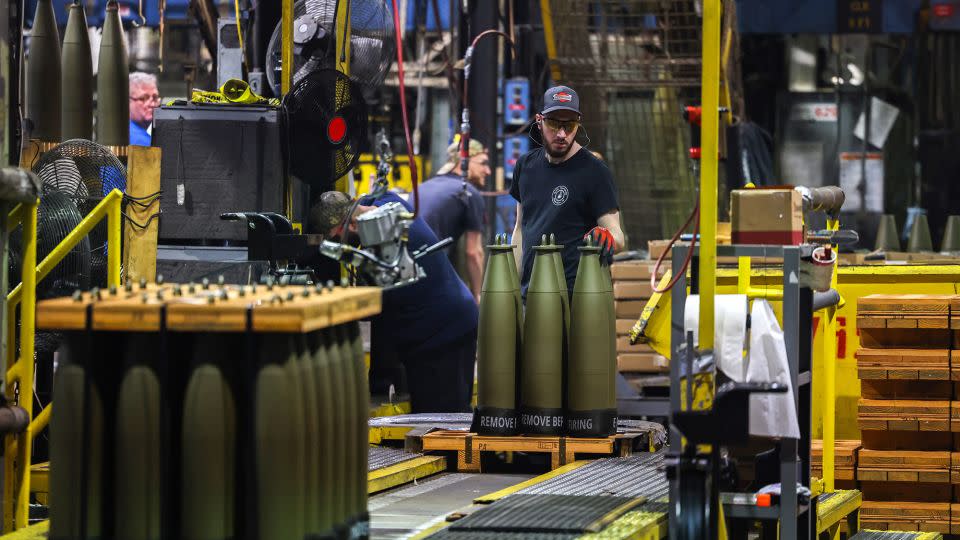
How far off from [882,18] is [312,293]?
14.2 m

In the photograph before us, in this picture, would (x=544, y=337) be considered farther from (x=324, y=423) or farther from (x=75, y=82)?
(x=75, y=82)

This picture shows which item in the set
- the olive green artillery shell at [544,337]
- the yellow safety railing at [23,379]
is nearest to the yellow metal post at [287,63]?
the olive green artillery shell at [544,337]

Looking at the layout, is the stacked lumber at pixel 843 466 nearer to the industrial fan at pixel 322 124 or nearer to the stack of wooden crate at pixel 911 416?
the stack of wooden crate at pixel 911 416

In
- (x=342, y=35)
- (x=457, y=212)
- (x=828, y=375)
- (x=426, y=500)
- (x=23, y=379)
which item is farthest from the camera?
(x=457, y=212)

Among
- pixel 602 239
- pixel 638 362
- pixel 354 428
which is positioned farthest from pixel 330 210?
pixel 638 362

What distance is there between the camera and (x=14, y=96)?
8.18 metres

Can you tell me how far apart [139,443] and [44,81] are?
5225 mm

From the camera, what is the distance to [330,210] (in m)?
9.48

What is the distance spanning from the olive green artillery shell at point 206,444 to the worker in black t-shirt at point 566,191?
13.0 ft

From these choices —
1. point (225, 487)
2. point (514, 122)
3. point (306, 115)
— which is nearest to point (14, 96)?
point (306, 115)

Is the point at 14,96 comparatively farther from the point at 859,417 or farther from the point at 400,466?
the point at 859,417

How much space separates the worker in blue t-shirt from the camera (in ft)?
34.3

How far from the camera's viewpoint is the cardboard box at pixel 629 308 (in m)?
14.0

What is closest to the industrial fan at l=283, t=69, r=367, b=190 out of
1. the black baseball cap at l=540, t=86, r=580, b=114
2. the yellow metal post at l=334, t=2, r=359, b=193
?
the yellow metal post at l=334, t=2, r=359, b=193
